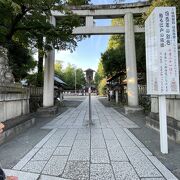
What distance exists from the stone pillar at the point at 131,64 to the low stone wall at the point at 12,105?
6564mm

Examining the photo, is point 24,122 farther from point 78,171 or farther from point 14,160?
point 78,171

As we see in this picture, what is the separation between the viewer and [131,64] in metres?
15.0

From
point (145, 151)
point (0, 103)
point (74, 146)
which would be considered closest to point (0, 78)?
point (0, 103)

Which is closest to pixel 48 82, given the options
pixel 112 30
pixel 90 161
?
pixel 112 30

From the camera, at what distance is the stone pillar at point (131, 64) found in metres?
14.9

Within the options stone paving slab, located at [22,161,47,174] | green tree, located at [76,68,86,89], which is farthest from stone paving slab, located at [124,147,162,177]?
green tree, located at [76,68,86,89]

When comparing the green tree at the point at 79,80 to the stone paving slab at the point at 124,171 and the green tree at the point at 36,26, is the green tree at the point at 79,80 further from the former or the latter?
the stone paving slab at the point at 124,171

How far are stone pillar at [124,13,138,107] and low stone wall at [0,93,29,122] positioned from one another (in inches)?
258

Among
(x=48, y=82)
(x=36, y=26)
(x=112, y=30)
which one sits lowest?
(x=48, y=82)

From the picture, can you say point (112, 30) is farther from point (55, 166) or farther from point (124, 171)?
point (124, 171)

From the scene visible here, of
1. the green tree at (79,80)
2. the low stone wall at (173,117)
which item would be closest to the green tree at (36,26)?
the low stone wall at (173,117)

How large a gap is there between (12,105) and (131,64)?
27.3 feet

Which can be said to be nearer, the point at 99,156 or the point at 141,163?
the point at 141,163

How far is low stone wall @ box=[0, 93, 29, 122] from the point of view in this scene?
309 inches
